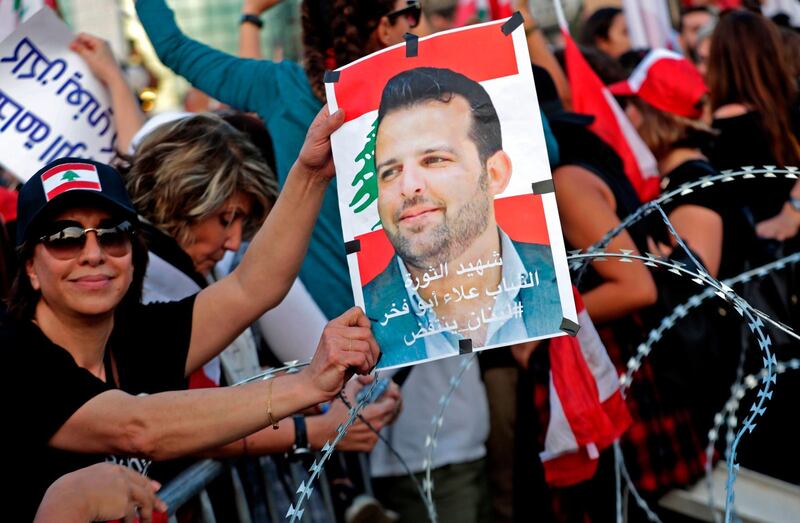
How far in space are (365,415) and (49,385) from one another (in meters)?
1.20

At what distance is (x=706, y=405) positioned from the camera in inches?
169

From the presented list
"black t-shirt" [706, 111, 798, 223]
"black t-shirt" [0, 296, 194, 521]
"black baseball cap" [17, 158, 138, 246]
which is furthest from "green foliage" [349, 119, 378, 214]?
"black t-shirt" [706, 111, 798, 223]

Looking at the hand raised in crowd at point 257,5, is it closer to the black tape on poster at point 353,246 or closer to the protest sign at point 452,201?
the protest sign at point 452,201

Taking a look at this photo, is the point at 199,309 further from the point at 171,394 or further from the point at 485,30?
the point at 485,30

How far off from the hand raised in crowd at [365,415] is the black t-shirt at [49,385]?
2.33ft

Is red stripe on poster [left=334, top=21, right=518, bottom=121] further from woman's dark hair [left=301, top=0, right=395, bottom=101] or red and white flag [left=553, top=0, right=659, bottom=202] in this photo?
red and white flag [left=553, top=0, right=659, bottom=202]

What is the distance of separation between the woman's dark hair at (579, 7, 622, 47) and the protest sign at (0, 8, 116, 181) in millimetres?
4038

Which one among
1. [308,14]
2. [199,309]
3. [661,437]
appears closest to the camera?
[199,309]

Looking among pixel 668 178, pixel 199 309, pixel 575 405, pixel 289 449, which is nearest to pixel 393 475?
pixel 289 449

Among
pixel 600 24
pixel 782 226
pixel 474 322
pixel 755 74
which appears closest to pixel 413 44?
pixel 474 322

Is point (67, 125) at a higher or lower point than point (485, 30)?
higher

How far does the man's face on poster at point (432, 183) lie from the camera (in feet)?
7.57

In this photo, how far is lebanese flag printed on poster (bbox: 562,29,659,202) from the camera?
15.7ft

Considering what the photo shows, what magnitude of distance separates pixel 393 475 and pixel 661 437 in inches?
41.1
